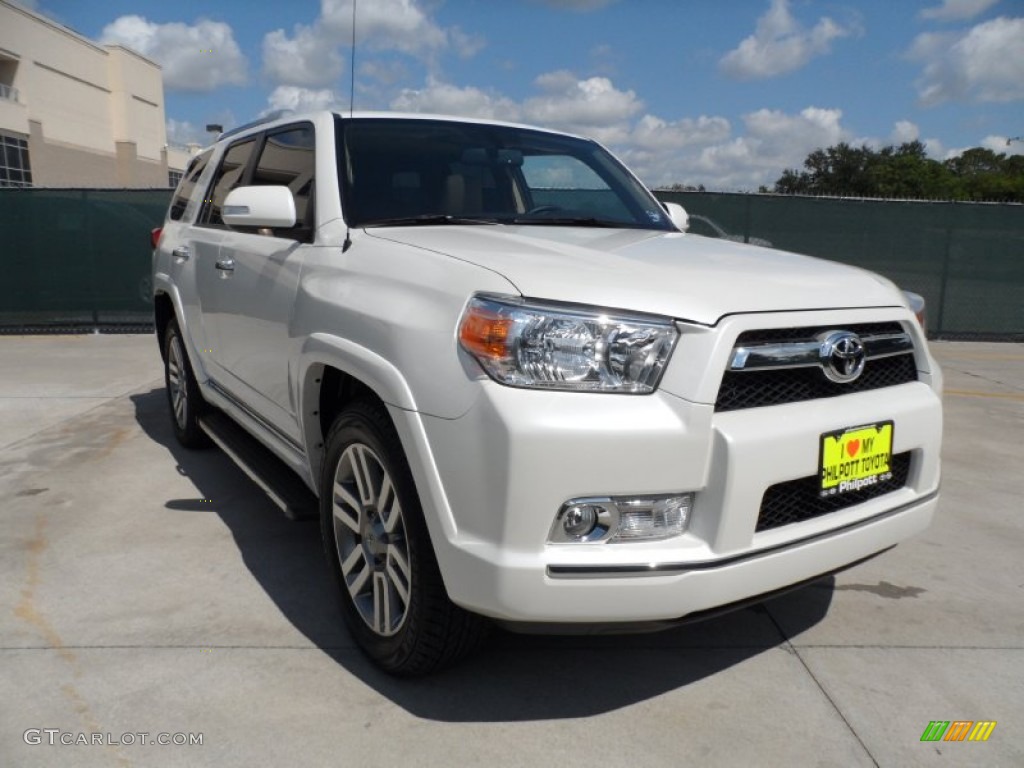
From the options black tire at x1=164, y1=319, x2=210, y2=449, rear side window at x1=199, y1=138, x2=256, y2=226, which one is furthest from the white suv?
black tire at x1=164, y1=319, x2=210, y2=449

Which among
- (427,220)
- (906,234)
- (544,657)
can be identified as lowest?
(544,657)

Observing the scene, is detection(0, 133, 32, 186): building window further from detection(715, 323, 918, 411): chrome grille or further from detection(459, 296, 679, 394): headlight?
detection(715, 323, 918, 411): chrome grille

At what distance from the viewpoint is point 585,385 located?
218 centimetres

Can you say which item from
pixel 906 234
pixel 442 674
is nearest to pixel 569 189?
pixel 442 674

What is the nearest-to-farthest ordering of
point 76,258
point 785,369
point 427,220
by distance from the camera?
point 785,369
point 427,220
point 76,258

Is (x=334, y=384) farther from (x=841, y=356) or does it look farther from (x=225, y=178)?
(x=225, y=178)

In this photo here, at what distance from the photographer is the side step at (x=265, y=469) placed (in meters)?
3.29

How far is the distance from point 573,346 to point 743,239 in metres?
9.78

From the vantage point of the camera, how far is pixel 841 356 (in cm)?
245

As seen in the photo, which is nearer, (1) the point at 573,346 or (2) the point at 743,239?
(1) the point at 573,346

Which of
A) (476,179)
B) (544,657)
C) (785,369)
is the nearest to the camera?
(785,369)

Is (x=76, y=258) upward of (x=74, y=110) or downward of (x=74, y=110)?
downward

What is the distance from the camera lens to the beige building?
44.1 m

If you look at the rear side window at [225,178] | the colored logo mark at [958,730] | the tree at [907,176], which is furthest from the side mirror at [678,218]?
the tree at [907,176]
